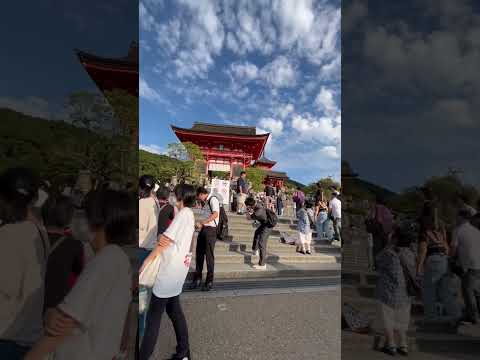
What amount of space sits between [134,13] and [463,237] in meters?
1.34

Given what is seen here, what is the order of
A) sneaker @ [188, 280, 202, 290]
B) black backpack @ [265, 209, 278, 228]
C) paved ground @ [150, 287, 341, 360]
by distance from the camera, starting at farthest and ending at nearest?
black backpack @ [265, 209, 278, 228] < sneaker @ [188, 280, 202, 290] < paved ground @ [150, 287, 341, 360]

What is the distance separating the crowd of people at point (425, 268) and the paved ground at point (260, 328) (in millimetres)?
1694

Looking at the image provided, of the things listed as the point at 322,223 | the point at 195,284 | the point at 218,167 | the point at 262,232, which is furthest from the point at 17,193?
the point at 218,167

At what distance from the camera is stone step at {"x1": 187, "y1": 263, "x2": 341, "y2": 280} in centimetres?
502

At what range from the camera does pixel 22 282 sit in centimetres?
76

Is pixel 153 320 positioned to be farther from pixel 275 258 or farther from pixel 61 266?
pixel 275 258

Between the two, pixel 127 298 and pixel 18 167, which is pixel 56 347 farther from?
pixel 18 167

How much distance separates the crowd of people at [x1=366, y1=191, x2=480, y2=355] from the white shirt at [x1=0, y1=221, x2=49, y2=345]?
1024 mm

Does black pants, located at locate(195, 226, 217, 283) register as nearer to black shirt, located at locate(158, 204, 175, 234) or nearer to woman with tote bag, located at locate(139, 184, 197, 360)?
black shirt, located at locate(158, 204, 175, 234)

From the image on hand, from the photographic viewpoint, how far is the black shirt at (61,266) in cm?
79

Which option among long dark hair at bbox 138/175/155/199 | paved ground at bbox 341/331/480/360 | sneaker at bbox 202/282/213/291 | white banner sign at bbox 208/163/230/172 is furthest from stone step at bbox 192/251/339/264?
white banner sign at bbox 208/163/230/172

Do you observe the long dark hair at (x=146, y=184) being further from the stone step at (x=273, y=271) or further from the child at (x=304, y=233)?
the child at (x=304, y=233)

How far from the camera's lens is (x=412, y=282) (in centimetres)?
97

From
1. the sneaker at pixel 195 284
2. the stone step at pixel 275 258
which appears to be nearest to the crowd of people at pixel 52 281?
the sneaker at pixel 195 284
